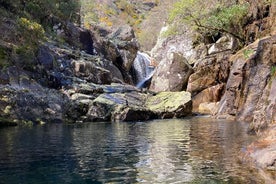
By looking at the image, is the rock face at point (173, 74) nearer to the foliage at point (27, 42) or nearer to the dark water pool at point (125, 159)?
the foliage at point (27, 42)

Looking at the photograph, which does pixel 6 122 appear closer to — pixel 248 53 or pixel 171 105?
pixel 171 105

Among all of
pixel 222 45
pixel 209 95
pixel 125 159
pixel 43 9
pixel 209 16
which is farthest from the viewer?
pixel 222 45

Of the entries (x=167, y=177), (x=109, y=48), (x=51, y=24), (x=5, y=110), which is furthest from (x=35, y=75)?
(x=167, y=177)

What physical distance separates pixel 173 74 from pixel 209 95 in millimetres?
7548

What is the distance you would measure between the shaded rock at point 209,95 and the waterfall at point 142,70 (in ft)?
50.0

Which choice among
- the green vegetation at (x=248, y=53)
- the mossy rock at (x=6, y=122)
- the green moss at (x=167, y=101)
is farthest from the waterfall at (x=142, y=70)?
the mossy rock at (x=6, y=122)

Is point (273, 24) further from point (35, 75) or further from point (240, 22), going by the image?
point (35, 75)

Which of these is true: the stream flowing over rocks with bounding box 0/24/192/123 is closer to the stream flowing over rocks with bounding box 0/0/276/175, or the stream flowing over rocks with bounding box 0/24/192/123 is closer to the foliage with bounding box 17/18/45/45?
the stream flowing over rocks with bounding box 0/0/276/175

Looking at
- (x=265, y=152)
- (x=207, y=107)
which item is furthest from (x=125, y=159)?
(x=207, y=107)

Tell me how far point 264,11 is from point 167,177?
35.9 m

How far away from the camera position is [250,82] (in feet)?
112

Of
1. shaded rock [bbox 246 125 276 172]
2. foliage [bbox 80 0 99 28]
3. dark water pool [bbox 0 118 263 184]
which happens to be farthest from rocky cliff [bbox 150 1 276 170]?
foliage [bbox 80 0 99 28]

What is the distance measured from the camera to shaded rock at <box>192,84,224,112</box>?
151 feet

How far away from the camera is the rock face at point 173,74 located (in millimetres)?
51850
